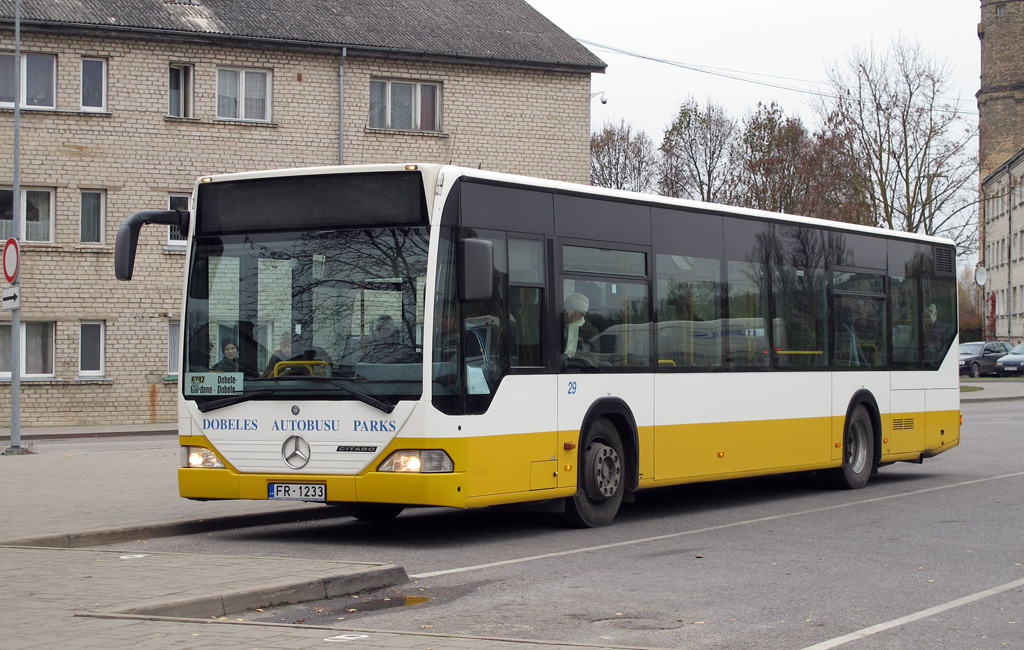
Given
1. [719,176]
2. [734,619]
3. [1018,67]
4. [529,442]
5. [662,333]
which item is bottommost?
[734,619]

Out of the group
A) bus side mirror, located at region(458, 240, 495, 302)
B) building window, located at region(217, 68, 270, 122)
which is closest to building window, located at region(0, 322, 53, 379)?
building window, located at region(217, 68, 270, 122)

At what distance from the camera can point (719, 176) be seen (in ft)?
194

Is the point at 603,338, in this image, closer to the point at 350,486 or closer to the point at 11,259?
the point at 350,486

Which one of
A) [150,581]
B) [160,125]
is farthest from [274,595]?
[160,125]

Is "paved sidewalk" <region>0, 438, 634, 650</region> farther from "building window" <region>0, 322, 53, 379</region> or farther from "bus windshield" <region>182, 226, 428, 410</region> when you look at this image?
"building window" <region>0, 322, 53, 379</region>

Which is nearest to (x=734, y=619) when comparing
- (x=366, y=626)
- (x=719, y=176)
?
(x=366, y=626)

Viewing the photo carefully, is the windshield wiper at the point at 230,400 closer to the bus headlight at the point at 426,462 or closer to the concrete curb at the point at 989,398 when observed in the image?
the bus headlight at the point at 426,462

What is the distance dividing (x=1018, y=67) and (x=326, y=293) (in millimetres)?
89013

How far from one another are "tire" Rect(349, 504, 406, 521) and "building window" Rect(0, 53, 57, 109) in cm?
2257

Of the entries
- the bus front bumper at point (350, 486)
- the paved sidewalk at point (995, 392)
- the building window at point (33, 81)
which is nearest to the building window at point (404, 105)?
the building window at point (33, 81)

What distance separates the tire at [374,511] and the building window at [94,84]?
887 inches

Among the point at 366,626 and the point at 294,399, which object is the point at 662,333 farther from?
the point at 366,626

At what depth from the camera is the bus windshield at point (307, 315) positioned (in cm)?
1023

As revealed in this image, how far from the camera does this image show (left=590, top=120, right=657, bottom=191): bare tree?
2393 inches
